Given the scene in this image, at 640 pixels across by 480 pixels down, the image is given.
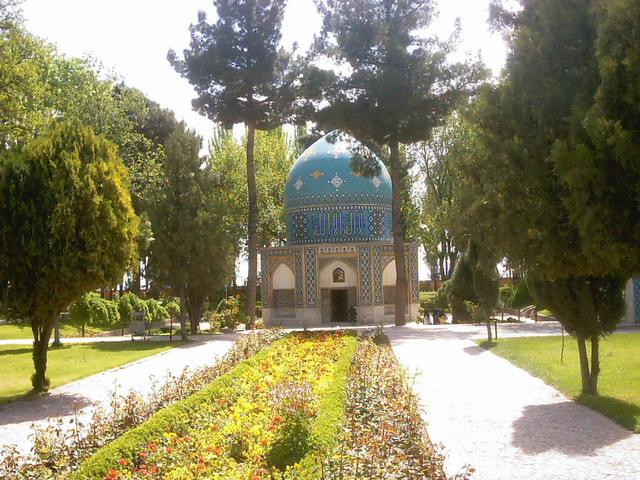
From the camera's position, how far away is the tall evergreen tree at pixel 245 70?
30812 millimetres

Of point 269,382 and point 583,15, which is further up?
point 583,15

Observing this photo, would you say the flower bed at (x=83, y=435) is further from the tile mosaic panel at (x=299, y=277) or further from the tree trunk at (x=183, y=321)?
the tile mosaic panel at (x=299, y=277)

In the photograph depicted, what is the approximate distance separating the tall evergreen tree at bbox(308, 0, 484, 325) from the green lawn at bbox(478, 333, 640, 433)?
1068cm

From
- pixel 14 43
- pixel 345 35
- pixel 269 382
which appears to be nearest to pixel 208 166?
pixel 345 35

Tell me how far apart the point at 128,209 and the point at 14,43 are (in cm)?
787

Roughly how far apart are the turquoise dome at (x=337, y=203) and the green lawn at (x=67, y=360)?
11950mm

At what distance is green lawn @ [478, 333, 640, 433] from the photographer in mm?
9941

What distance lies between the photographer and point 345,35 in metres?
28.9

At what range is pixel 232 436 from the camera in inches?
291

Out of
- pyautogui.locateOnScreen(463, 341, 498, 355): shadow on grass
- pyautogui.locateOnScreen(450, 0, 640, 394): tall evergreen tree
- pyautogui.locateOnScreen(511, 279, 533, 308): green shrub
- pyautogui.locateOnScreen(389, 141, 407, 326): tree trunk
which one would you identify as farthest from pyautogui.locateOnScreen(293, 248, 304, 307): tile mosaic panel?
pyautogui.locateOnScreen(450, 0, 640, 394): tall evergreen tree

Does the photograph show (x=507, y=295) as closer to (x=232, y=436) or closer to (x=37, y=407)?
(x=37, y=407)

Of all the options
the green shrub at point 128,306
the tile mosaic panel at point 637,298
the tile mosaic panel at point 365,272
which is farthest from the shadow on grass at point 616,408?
the green shrub at point 128,306

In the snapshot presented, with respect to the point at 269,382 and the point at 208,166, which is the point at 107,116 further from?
the point at 269,382

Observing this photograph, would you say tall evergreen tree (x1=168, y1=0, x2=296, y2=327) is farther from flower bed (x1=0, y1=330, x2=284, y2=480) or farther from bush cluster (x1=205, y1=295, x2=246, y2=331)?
flower bed (x1=0, y1=330, x2=284, y2=480)
